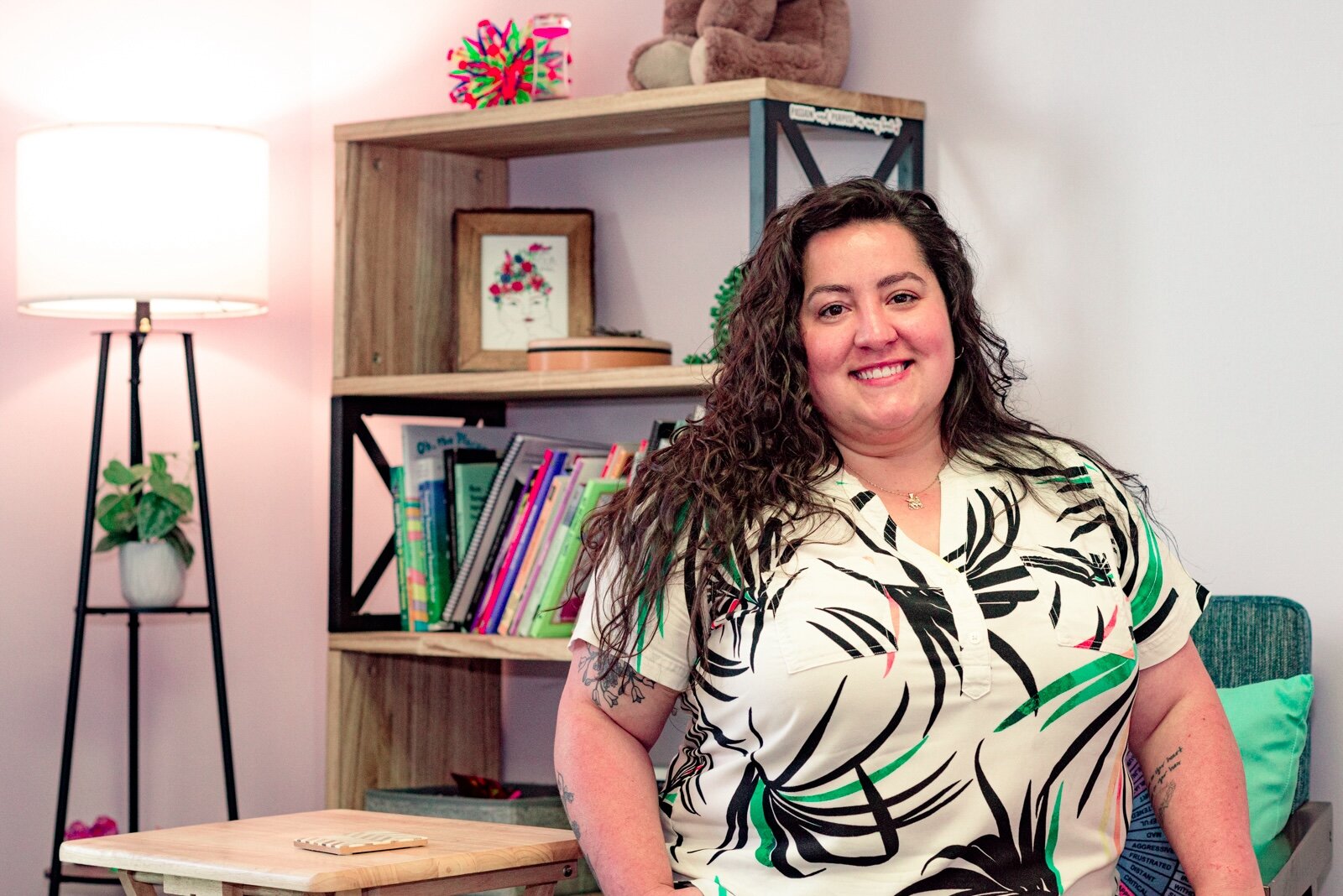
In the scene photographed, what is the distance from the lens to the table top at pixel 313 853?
1.52m

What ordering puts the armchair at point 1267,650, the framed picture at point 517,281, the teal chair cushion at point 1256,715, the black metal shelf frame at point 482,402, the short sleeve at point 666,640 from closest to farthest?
the short sleeve at point 666,640 < the teal chair cushion at point 1256,715 < the armchair at point 1267,650 < the black metal shelf frame at point 482,402 < the framed picture at point 517,281

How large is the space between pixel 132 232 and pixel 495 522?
722 mm

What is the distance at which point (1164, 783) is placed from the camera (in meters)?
Result: 1.69

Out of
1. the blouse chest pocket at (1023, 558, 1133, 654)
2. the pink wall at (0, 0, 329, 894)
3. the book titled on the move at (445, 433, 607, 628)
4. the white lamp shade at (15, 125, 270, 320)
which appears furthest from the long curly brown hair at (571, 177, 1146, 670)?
the pink wall at (0, 0, 329, 894)

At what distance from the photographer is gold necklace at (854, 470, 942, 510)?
1668 mm

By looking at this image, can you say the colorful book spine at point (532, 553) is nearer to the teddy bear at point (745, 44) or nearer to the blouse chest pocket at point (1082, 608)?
the teddy bear at point (745, 44)

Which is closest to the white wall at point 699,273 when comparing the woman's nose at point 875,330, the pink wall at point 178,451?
the pink wall at point 178,451

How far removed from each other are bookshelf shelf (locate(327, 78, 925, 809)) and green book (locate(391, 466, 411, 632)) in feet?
0.15

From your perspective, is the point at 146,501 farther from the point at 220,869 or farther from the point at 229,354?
the point at 220,869

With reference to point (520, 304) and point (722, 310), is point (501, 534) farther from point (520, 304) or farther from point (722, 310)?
point (722, 310)

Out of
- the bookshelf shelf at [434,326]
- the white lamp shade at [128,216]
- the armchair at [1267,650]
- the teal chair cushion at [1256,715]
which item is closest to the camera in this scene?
the teal chair cushion at [1256,715]

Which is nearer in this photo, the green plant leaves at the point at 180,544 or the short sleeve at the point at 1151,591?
the short sleeve at the point at 1151,591

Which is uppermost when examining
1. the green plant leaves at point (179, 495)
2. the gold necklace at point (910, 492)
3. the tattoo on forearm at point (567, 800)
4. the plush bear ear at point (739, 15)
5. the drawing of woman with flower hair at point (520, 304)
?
the plush bear ear at point (739, 15)

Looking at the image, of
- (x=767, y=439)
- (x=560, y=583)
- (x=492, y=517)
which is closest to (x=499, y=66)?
(x=492, y=517)
